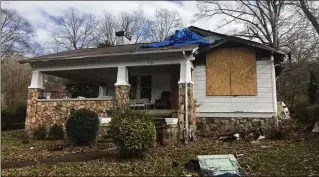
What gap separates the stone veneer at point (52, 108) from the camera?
45.5 feet

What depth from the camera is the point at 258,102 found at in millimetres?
13461

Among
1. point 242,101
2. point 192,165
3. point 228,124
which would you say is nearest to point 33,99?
point 228,124

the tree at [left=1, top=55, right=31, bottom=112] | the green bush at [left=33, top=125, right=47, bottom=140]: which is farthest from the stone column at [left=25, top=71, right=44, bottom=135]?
the tree at [left=1, top=55, right=31, bottom=112]

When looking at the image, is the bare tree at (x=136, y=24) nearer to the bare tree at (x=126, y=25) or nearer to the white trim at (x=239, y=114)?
the bare tree at (x=126, y=25)

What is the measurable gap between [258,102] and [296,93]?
11.5m

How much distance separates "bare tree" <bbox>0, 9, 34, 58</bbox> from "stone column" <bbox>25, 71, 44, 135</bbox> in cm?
2228

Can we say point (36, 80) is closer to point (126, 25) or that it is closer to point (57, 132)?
point (57, 132)

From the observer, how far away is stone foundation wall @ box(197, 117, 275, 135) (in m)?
13.4

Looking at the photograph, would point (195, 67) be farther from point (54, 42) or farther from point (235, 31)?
point (54, 42)

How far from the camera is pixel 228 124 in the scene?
1370 cm

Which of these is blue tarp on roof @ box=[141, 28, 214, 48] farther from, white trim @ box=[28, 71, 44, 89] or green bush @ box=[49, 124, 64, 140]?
white trim @ box=[28, 71, 44, 89]

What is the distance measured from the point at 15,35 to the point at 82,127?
95.4 feet

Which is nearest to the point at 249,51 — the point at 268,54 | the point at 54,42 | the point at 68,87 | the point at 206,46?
the point at 268,54

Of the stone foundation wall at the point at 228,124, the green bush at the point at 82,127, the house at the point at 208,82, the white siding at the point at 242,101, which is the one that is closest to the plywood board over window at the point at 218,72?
the house at the point at 208,82
